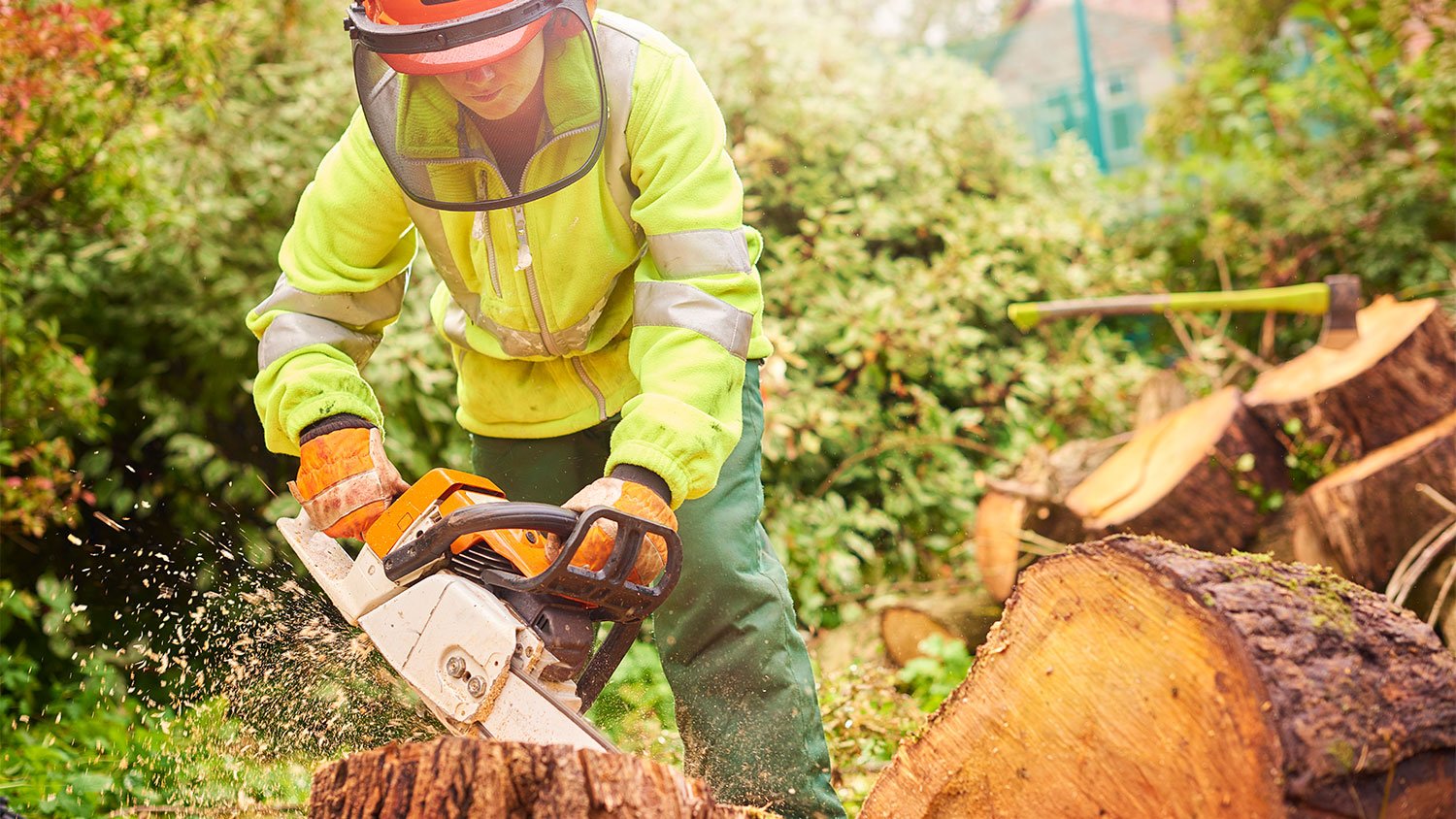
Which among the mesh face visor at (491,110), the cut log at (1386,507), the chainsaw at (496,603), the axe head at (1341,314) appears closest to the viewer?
the chainsaw at (496,603)

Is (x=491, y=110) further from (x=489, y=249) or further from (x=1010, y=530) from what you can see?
(x=1010, y=530)

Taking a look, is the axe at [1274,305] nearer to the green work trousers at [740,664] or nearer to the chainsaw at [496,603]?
the green work trousers at [740,664]

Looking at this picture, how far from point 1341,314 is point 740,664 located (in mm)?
2804

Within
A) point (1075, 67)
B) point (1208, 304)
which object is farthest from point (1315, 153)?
point (1075, 67)

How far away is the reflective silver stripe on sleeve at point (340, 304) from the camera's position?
212 cm

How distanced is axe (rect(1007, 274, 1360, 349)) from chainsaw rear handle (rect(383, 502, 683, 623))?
299 centimetres

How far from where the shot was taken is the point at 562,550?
1.61 metres

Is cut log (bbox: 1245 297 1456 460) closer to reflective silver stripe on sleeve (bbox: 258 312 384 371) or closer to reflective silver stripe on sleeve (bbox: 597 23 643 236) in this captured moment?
reflective silver stripe on sleeve (bbox: 597 23 643 236)

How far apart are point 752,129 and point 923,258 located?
3.82 ft

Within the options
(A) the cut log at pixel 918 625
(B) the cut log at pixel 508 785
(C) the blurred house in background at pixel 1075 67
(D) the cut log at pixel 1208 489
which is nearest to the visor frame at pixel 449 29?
(B) the cut log at pixel 508 785

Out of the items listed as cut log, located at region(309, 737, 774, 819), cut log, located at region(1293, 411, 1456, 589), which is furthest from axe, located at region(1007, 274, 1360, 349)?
cut log, located at region(309, 737, 774, 819)

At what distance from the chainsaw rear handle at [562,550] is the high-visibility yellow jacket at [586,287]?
0.49ft

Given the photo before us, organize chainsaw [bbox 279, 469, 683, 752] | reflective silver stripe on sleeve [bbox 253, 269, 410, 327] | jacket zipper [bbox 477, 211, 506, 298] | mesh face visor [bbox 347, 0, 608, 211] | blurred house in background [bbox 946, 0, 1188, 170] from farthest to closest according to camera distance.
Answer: blurred house in background [bbox 946, 0, 1188, 170] < reflective silver stripe on sleeve [bbox 253, 269, 410, 327] < jacket zipper [bbox 477, 211, 506, 298] < mesh face visor [bbox 347, 0, 608, 211] < chainsaw [bbox 279, 469, 683, 752]

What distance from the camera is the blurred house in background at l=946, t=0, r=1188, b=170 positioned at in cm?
1280
